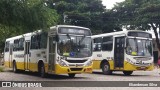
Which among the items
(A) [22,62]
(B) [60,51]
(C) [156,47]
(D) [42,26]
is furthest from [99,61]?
(C) [156,47]

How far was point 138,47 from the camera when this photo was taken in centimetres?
2078

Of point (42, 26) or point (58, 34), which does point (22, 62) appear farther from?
point (42, 26)

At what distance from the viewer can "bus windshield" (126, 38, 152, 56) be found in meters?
20.7

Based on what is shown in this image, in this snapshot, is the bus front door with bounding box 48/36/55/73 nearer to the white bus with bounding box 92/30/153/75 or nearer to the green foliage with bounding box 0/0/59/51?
the green foliage with bounding box 0/0/59/51

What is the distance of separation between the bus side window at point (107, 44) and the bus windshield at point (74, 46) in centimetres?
470

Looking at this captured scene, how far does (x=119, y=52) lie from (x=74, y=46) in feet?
16.6

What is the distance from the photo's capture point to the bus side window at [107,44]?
22487mm

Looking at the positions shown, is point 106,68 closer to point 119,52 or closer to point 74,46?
point 119,52

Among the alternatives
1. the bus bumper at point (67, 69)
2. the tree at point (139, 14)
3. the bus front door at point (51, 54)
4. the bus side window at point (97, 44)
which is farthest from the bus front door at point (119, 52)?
the tree at point (139, 14)

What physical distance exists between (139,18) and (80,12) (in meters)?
8.29

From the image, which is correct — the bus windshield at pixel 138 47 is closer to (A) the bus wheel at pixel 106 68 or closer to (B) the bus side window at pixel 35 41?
(A) the bus wheel at pixel 106 68

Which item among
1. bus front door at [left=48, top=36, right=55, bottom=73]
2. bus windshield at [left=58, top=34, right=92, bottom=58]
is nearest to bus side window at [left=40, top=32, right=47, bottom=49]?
bus front door at [left=48, top=36, right=55, bottom=73]

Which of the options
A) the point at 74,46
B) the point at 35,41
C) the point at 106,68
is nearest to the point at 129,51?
the point at 106,68

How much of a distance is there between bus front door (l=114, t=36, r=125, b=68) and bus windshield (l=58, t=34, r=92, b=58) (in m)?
3.87
